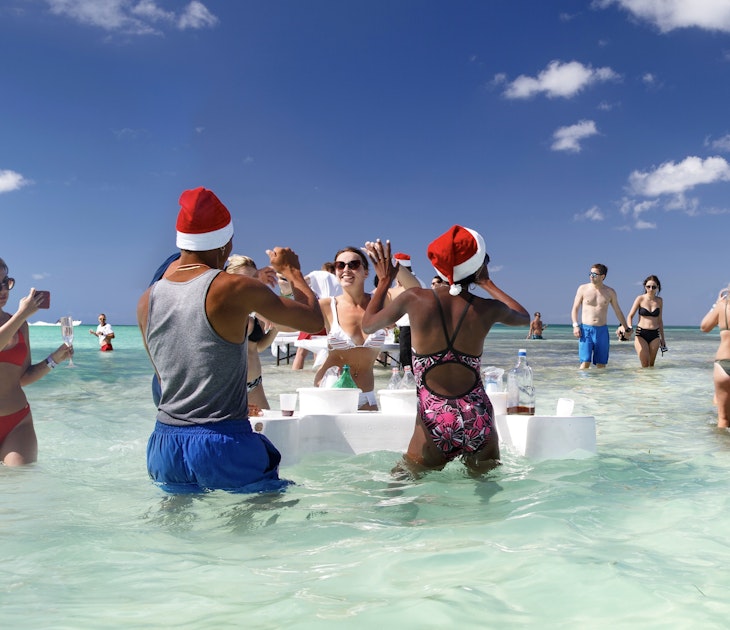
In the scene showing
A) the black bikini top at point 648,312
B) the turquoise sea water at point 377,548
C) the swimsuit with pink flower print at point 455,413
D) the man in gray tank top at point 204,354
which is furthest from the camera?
the black bikini top at point 648,312

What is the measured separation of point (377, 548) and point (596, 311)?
12.6 metres

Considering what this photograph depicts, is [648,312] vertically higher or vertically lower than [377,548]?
higher

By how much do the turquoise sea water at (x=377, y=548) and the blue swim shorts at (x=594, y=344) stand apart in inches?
386

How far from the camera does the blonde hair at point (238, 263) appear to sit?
16.8ft

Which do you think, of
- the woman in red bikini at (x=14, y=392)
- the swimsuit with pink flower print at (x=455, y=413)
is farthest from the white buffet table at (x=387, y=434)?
the woman in red bikini at (x=14, y=392)

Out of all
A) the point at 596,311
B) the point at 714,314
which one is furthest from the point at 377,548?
the point at 596,311

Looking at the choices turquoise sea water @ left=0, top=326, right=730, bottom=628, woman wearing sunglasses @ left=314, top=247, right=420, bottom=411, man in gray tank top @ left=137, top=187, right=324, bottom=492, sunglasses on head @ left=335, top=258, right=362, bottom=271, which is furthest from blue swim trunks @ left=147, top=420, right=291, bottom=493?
sunglasses on head @ left=335, top=258, right=362, bottom=271

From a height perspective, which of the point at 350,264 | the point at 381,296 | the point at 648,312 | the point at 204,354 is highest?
the point at 350,264

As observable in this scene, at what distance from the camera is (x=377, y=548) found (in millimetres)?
3270

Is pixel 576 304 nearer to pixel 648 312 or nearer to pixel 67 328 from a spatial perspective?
pixel 648 312

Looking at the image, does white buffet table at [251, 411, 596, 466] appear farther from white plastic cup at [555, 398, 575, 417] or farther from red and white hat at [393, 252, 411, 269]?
red and white hat at [393, 252, 411, 269]

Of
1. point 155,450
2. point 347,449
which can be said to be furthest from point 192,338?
point 347,449

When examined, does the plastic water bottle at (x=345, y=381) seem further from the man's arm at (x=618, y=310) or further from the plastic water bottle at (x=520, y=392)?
the man's arm at (x=618, y=310)

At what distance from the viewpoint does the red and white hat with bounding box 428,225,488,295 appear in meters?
4.10
